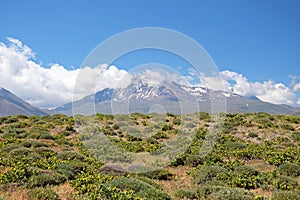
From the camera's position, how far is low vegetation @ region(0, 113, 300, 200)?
428 inches

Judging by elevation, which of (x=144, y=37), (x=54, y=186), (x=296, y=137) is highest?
(x=144, y=37)

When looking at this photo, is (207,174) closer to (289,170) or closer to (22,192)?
(289,170)

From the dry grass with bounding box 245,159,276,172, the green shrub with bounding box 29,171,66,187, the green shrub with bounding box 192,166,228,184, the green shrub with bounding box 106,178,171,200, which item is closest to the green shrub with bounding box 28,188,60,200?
the green shrub with bounding box 29,171,66,187

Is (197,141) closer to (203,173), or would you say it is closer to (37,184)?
(203,173)

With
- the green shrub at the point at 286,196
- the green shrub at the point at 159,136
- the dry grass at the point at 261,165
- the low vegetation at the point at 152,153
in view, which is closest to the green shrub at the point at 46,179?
the low vegetation at the point at 152,153

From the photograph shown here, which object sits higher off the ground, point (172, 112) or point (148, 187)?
point (172, 112)

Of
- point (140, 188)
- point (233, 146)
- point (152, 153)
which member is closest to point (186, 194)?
point (140, 188)

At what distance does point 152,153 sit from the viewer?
68.1 ft

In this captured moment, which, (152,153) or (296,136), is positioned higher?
(296,136)

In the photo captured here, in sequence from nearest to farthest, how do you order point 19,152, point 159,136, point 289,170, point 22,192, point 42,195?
point 42,195 → point 22,192 → point 289,170 → point 19,152 → point 159,136

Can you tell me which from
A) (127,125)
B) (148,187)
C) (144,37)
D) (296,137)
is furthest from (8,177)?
(296,137)

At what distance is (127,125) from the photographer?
3244cm

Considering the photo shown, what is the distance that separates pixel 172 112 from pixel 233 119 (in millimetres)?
8983

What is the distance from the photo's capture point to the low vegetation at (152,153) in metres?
10.9
